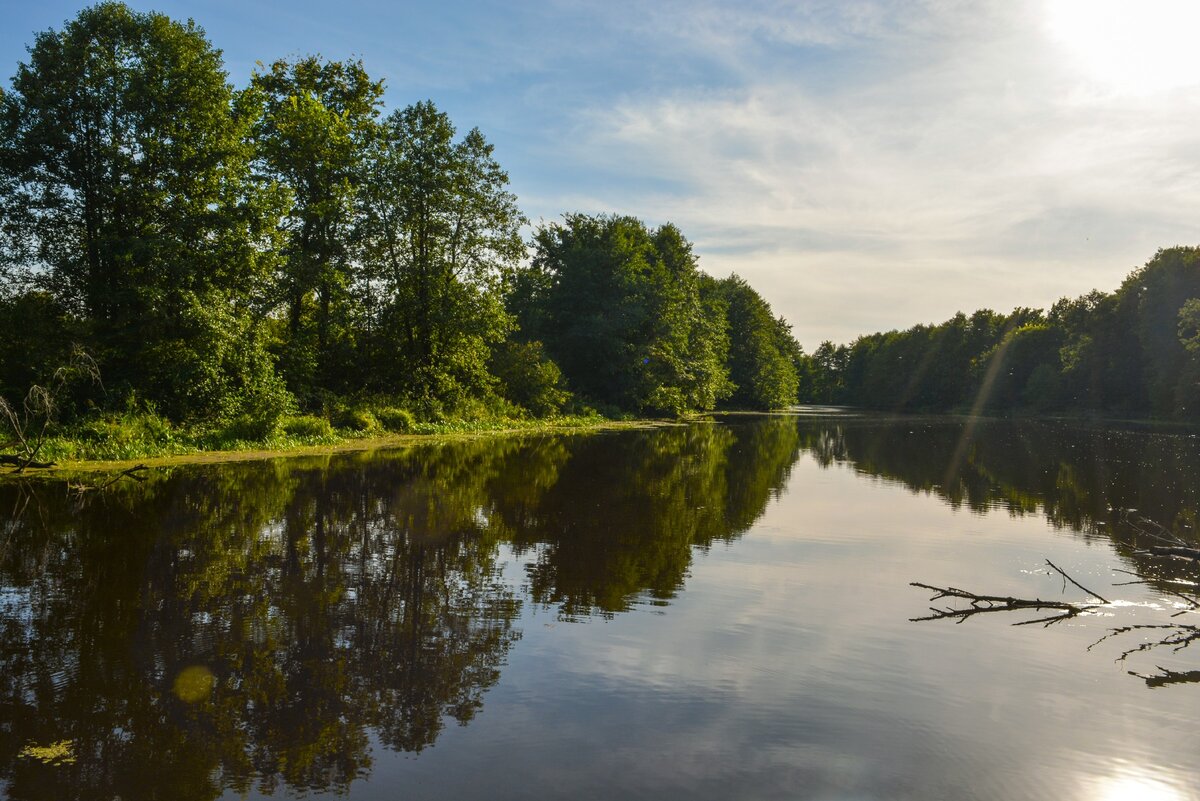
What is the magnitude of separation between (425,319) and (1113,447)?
1236 inches

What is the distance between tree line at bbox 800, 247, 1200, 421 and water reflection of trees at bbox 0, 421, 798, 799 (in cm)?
6066

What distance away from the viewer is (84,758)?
4457mm

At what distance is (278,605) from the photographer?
24.8 feet

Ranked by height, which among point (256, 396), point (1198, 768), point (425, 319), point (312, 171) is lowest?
point (1198, 768)

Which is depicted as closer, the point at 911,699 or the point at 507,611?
the point at 911,699

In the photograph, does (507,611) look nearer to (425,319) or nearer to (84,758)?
(84,758)

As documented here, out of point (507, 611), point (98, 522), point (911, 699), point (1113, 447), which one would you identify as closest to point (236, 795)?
point (507, 611)

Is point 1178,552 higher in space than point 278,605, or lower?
higher

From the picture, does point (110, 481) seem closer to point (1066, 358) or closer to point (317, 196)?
point (317, 196)

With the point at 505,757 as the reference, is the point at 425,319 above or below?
above

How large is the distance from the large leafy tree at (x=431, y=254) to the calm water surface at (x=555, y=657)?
20834mm

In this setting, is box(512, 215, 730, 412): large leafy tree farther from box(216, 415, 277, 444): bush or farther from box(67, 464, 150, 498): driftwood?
box(67, 464, 150, 498): driftwood

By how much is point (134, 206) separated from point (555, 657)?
74.7ft

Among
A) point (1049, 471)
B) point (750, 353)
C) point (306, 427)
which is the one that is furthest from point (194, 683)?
point (750, 353)
